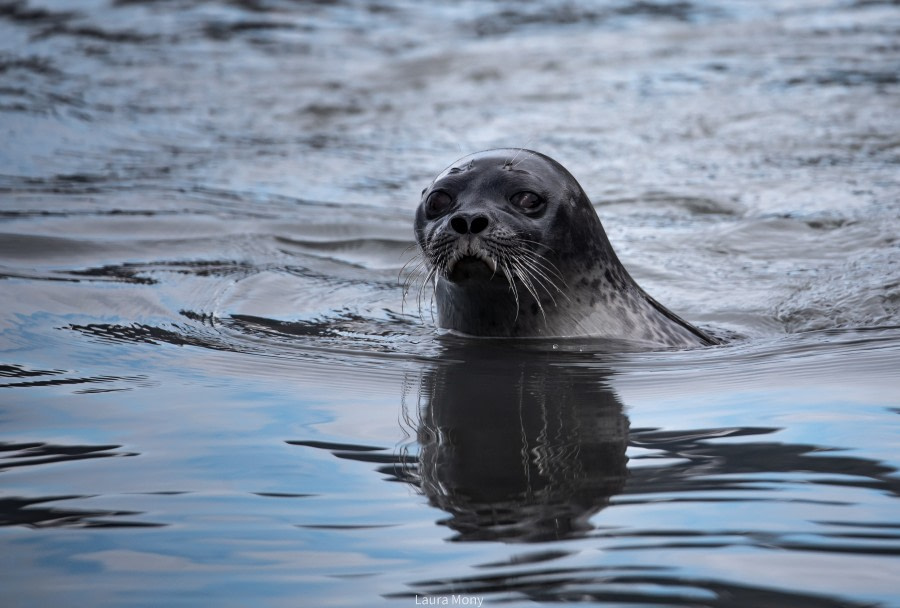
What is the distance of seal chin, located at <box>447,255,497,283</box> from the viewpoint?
14.9ft

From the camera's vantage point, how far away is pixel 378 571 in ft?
7.85

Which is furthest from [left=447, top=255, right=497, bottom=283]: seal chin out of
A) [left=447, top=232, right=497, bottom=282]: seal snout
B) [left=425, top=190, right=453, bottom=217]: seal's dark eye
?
[left=425, top=190, right=453, bottom=217]: seal's dark eye

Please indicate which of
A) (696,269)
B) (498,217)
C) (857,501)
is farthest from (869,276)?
(857,501)

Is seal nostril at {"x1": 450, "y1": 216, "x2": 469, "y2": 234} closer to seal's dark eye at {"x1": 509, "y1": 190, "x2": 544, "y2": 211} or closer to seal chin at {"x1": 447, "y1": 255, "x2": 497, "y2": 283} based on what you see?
seal chin at {"x1": 447, "y1": 255, "x2": 497, "y2": 283}

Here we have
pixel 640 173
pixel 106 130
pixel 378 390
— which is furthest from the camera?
pixel 106 130

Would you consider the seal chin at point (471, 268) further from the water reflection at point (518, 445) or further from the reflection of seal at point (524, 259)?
the water reflection at point (518, 445)

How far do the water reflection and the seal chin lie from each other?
1.02 ft

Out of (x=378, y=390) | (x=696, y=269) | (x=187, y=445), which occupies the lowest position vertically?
(x=187, y=445)

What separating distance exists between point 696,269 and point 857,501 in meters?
4.47

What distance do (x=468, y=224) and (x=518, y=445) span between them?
1403 millimetres

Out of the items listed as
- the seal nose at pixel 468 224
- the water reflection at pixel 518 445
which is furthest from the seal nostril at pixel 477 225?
the water reflection at pixel 518 445

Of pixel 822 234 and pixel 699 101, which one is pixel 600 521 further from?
pixel 699 101

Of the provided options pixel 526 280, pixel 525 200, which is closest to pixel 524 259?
pixel 526 280

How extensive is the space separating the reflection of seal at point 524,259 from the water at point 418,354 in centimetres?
20
